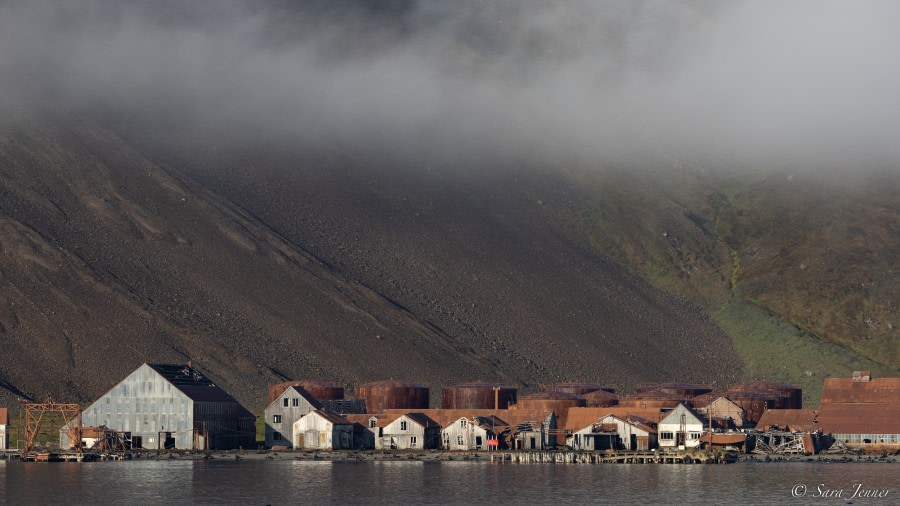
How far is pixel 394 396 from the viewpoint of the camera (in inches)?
5531

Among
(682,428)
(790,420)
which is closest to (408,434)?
(682,428)

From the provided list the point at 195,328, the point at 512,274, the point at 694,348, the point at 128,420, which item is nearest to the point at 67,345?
the point at 195,328

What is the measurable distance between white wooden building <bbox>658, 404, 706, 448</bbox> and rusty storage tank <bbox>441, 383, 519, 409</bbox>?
68.1 feet

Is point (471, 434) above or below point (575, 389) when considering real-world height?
below

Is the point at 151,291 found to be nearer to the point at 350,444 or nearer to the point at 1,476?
the point at 350,444

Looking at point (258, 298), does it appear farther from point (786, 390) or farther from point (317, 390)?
point (786, 390)

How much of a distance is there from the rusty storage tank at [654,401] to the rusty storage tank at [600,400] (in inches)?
27.3

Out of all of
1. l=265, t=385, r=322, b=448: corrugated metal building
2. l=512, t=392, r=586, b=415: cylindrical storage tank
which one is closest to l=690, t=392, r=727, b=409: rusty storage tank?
l=512, t=392, r=586, b=415: cylindrical storage tank

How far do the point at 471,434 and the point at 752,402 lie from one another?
87.5 feet

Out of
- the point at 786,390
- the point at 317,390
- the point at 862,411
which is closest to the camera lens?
the point at 862,411

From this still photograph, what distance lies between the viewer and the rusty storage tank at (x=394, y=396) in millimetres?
140512

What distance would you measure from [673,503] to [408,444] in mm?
44161

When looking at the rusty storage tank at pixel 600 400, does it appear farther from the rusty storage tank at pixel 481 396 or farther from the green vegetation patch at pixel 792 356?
the green vegetation patch at pixel 792 356

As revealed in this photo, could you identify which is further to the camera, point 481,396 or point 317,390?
point 481,396
